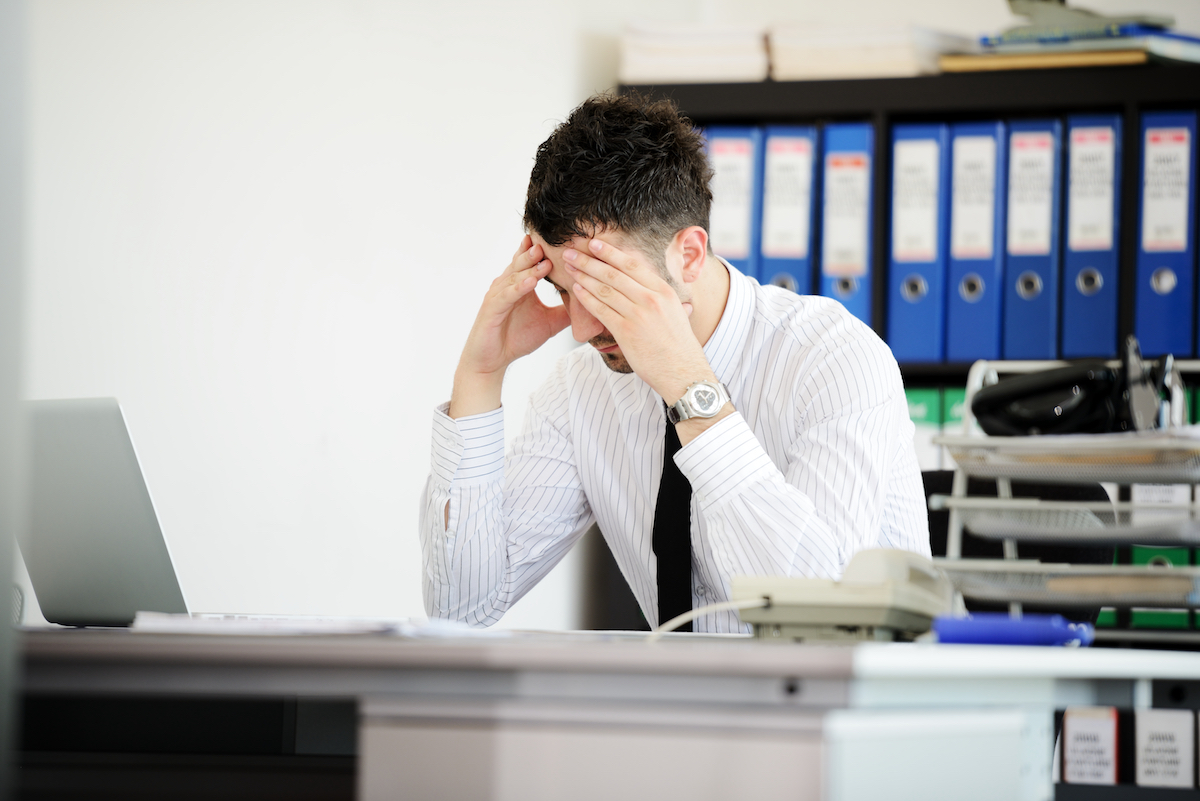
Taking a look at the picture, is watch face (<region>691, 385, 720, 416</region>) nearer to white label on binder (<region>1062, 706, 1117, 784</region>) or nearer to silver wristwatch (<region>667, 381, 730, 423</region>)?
silver wristwatch (<region>667, 381, 730, 423</region>)

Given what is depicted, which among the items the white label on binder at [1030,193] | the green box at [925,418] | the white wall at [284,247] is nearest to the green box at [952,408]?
the green box at [925,418]

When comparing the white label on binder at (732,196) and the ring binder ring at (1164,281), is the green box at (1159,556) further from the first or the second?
the white label on binder at (732,196)

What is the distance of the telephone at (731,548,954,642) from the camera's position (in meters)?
0.79

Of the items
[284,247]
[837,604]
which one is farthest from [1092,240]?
[837,604]

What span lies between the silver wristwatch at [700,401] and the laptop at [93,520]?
55 cm

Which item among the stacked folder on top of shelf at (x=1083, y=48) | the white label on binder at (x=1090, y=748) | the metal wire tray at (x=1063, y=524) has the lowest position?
the white label on binder at (x=1090, y=748)

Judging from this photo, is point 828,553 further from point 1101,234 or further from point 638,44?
point 638,44

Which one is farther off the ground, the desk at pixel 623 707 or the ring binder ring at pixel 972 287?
the ring binder ring at pixel 972 287

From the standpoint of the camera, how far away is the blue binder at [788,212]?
2.16m

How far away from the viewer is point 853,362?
4.70ft

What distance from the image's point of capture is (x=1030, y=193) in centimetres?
206

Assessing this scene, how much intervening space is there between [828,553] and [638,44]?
135 cm

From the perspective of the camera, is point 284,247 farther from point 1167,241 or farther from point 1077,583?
point 1167,241

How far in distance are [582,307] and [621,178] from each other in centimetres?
17
